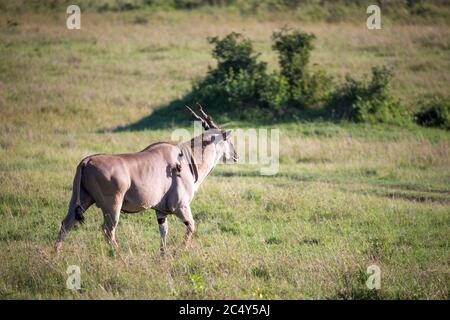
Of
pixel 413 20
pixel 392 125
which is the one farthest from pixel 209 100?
pixel 413 20

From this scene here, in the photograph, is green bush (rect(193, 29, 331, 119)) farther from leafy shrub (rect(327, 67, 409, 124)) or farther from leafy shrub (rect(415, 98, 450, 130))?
leafy shrub (rect(415, 98, 450, 130))

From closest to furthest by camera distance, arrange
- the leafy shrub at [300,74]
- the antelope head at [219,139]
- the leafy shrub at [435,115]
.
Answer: the antelope head at [219,139] < the leafy shrub at [435,115] < the leafy shrub at [300,74]

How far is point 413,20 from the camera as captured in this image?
3375cm

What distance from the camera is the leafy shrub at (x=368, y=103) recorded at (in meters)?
20.2

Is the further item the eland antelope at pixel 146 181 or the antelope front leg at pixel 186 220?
the antelope front leg at pixel 186 220

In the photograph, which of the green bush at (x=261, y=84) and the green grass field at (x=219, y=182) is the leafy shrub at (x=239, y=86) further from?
the green grass field at (x=219, y=182)

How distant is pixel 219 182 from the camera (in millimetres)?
14500

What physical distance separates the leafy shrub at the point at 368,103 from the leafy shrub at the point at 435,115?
59 centimetres

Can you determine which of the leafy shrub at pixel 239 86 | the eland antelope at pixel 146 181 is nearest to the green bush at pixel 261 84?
the leafy shrub at pixel 239 86

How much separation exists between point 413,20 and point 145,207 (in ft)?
89.4

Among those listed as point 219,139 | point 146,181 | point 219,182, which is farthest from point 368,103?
point 146,181

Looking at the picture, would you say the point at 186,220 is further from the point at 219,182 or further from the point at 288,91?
the point at 288,91

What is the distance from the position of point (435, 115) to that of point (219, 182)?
898 centimetres
